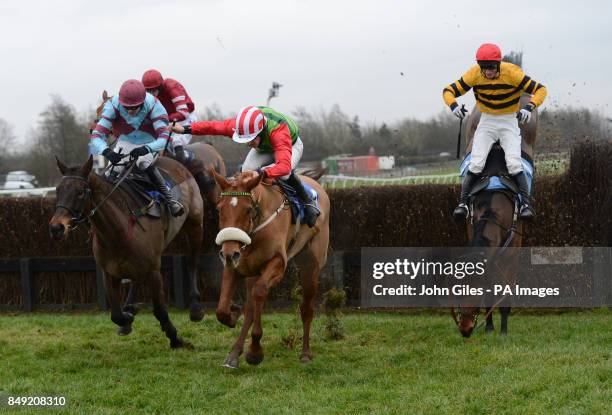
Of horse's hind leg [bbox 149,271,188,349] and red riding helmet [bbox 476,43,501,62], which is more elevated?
red riding helmet [bbox 476,43,501,62]

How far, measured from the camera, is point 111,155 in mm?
8547

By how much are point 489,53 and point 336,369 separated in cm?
359

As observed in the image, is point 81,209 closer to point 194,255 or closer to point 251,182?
point 251,182

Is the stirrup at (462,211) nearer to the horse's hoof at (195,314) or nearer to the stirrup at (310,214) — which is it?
the stirrup at (310,214)

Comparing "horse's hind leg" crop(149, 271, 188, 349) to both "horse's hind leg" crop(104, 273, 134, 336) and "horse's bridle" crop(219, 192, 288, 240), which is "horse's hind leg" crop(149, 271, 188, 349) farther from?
"horse's bridle" crop(219, 192, 288, 240)

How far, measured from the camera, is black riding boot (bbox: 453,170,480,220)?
852cm

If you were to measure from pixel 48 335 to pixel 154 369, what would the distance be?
8.38 feet

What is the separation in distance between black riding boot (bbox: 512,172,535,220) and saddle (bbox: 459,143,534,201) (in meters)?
0.05

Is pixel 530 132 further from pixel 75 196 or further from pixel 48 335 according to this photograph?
pixel 48 335

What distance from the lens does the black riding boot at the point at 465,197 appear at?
335 inches

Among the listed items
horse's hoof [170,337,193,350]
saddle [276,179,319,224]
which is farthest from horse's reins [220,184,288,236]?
horse's hoof [170,337,193,350]

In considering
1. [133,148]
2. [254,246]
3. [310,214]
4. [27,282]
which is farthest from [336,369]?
[27,282]

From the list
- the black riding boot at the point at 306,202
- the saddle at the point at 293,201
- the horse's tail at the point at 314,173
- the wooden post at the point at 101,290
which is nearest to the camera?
the saddle at the point at 293,201

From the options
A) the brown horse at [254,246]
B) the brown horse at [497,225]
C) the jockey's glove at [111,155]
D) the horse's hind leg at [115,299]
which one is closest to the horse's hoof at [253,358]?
the brown horse at [254,246]
